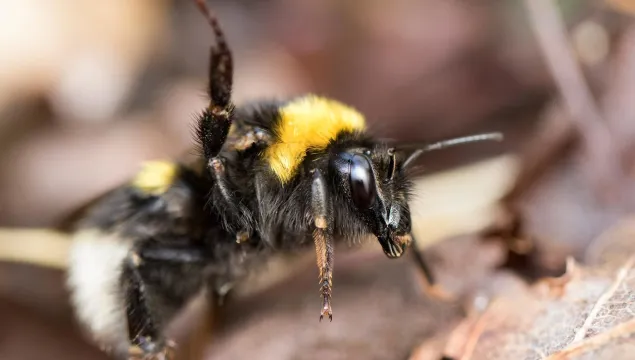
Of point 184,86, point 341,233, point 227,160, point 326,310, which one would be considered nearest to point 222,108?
point 227,160

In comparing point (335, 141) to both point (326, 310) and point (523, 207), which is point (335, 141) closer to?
point (326, 310)

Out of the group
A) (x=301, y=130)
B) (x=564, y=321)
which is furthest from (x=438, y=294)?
(x=301, y=130)

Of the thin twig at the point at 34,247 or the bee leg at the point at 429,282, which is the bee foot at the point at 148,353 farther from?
the bee leg at the point at 429,282

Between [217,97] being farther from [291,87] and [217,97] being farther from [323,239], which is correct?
[291,87]

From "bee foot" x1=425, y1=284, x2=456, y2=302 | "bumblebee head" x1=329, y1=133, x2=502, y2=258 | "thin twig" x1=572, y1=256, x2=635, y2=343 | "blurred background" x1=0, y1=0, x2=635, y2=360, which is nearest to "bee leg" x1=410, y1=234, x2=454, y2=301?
"bee foot" x1=425, y1=284, x2=456, y2=302

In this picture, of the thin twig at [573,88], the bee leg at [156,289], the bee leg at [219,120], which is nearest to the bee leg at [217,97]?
the bee leg at [219,120]

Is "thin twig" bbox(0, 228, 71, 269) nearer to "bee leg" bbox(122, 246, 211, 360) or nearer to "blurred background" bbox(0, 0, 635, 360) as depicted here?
"blurred background" bbox(0, 0, 635, 360)
